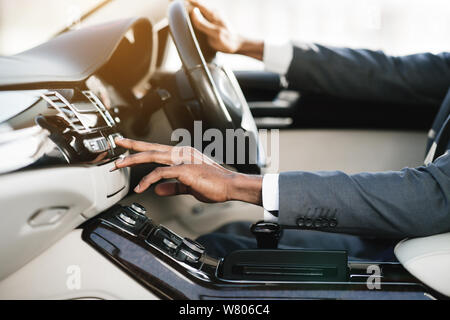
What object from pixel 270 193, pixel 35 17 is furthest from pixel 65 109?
pixel 35 17

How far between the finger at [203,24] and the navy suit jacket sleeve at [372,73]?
0.34 metres

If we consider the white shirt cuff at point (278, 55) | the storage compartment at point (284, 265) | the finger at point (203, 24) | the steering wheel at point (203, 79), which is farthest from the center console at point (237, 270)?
the white shirt cuff at point (278, 55)

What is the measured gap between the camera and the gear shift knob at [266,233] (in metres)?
0.84

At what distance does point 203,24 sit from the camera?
3.59ft

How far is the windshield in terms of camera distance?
4.13 ft

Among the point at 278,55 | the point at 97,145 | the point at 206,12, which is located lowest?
the point at 97,145

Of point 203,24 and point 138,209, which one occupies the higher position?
point 203,24

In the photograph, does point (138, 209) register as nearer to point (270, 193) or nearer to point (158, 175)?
point (158, 175)

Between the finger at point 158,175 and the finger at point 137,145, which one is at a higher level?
the finger at point 137,145

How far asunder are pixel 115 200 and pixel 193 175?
0.47ft

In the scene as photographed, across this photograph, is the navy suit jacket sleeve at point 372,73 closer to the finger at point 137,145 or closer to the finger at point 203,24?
the finger at point 203,24

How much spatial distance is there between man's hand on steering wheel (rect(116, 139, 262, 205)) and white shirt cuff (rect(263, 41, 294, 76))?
2.03 ft
